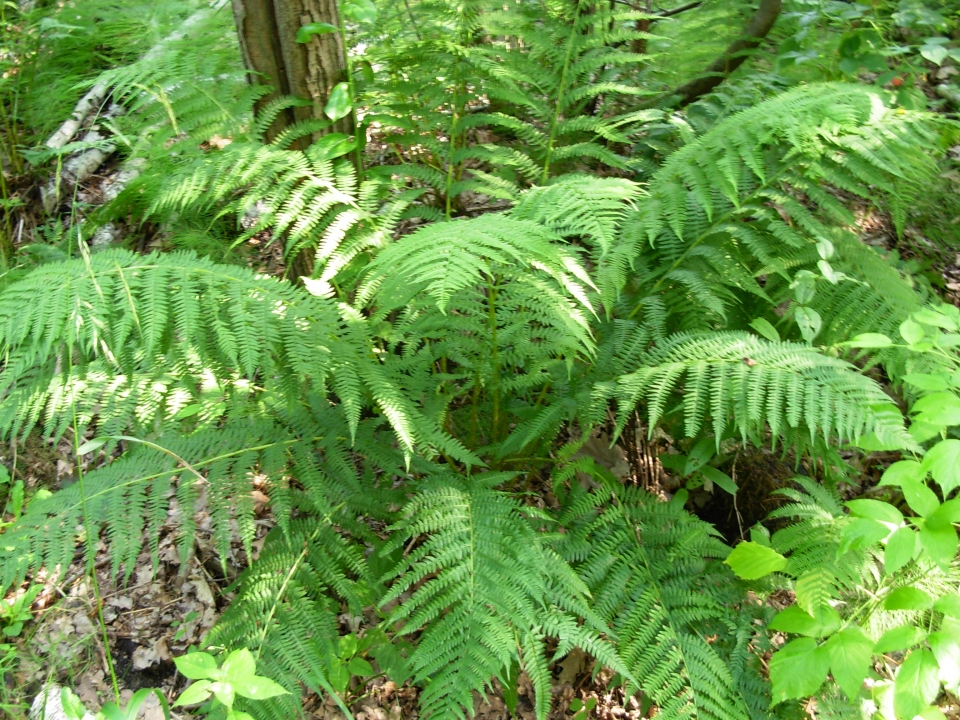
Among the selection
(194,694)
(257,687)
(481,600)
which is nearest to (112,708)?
(194,694)

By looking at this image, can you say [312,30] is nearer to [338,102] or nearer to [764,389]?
[338,102]

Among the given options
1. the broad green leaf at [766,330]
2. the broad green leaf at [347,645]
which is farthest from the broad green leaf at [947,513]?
the broad green leaf at [347,645]

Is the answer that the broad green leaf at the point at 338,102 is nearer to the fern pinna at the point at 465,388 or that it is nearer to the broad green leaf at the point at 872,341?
the fern pinna at the point at 465,388

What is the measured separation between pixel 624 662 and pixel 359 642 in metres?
0.77

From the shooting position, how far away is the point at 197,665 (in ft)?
4.11

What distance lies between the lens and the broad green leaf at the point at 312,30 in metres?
1.96

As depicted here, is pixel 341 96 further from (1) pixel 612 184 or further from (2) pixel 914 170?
(2) pixel 914 170

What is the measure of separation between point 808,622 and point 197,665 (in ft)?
4.49

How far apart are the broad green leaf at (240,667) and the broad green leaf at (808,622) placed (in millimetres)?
1182

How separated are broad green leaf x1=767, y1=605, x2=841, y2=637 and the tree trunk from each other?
6.68 ft

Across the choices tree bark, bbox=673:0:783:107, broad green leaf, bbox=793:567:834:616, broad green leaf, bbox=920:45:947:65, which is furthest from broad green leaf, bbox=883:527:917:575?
tree bark, bbox=673:0:783:107

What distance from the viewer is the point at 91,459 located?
2.40 m

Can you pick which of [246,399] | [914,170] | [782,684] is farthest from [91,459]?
[914,170]

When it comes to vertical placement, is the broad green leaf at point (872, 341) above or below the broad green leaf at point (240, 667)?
above
